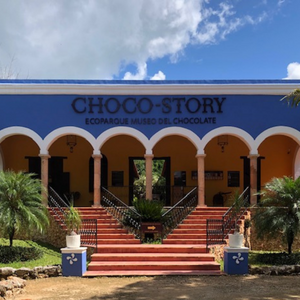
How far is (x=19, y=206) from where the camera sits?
10633mm

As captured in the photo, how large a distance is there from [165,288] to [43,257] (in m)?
4.45

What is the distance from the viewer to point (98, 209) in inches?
546

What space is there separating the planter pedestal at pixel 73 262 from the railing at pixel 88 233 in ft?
5.16

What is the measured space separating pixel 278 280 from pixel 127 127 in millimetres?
7760

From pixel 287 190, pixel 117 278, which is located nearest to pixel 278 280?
pixel 287 190

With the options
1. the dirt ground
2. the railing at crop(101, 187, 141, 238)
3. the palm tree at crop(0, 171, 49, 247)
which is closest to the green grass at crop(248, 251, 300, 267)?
the dirt ground

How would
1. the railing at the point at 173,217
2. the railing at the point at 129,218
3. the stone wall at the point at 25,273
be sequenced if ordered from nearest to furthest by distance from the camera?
the stone wall at the point at 25,273
the railing at the point at 129,218
the railing at the point at 173,217

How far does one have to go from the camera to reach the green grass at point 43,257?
10227 millimetres

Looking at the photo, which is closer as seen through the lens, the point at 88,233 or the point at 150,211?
the point at 88,233

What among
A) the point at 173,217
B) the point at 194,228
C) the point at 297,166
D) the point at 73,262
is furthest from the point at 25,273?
the point at 297,166

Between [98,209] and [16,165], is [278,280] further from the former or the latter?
[16,165]

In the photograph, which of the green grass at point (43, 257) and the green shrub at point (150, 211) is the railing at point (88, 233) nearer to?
the green grass at point (43, 257)

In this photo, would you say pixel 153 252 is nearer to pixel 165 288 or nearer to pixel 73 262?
pixel 73 262

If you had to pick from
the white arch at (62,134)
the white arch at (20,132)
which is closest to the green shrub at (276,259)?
the white arch at (62,134)
